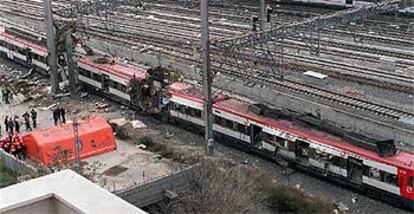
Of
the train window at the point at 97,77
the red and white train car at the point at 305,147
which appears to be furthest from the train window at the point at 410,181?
the train window at the point at 97,77

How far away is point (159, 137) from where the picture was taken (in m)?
26.5

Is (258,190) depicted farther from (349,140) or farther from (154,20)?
(154,20)

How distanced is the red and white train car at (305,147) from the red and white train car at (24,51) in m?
10.9

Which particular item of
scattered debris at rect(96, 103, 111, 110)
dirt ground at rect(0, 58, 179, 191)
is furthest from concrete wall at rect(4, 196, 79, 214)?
scattered debris at rect(96, 103, 111, 110)

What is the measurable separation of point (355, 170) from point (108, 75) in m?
13.5

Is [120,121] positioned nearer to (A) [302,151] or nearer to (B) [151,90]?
(B) [151,90]

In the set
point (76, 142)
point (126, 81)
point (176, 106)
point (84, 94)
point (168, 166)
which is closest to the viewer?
point (168, 166)

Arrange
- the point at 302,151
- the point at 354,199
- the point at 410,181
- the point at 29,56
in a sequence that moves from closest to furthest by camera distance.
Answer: the point at 410,181 → the point at 354,199 → the point at 302,151 → the point at 29,56

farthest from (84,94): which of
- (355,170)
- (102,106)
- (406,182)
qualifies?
(406,182)

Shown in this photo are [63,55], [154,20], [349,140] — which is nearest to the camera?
[349,140]

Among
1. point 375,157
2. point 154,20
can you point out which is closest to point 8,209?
point 375,157

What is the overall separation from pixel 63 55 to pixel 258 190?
17.3m

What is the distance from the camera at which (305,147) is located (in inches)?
877

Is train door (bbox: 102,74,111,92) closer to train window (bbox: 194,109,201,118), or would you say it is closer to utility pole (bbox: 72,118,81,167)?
train window (bbox: 194,109,201,118)
